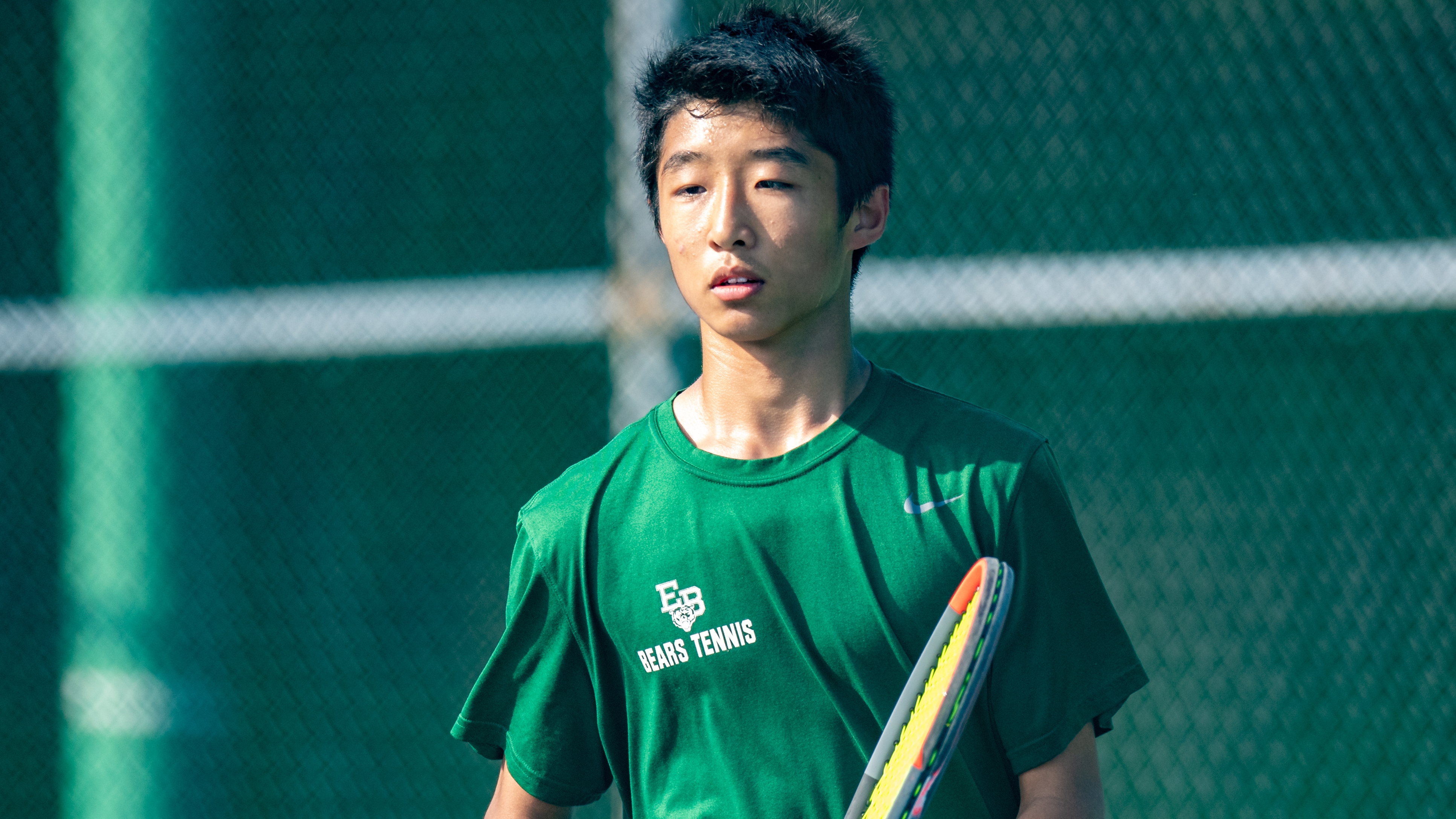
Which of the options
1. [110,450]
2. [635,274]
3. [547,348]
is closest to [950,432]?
[635,274]

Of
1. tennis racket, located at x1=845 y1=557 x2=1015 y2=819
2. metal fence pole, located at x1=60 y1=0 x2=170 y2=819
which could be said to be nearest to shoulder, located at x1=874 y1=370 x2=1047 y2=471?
tennis racket, located at x1=845 y1=557 x2=1015 y2=819

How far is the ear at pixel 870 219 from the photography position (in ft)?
4.40

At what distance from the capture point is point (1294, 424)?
8.25 feet

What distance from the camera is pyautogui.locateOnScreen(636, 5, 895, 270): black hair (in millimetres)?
1271

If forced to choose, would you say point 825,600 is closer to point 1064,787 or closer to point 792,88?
point 1064,787

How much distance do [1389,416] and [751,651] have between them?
1784mm

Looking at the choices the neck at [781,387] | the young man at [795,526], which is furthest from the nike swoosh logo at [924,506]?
the neck at [781,387]

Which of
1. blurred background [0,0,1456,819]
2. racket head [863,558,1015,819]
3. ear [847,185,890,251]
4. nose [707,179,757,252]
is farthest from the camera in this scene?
blurred background [0,0,1456,819]

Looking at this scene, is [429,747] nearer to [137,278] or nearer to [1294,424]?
[137,278]

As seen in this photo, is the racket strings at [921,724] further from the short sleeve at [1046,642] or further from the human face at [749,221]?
the human face at [749,221]

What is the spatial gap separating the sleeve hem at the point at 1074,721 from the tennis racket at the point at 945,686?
0.35ft

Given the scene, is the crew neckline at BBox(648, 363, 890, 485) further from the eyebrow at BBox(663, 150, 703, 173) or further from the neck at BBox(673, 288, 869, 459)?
the eyebrow at BBox(663, 150, 703, 173)

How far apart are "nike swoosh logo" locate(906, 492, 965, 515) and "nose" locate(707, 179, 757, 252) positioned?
1.03 ft

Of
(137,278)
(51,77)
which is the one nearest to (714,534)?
(137,278)
